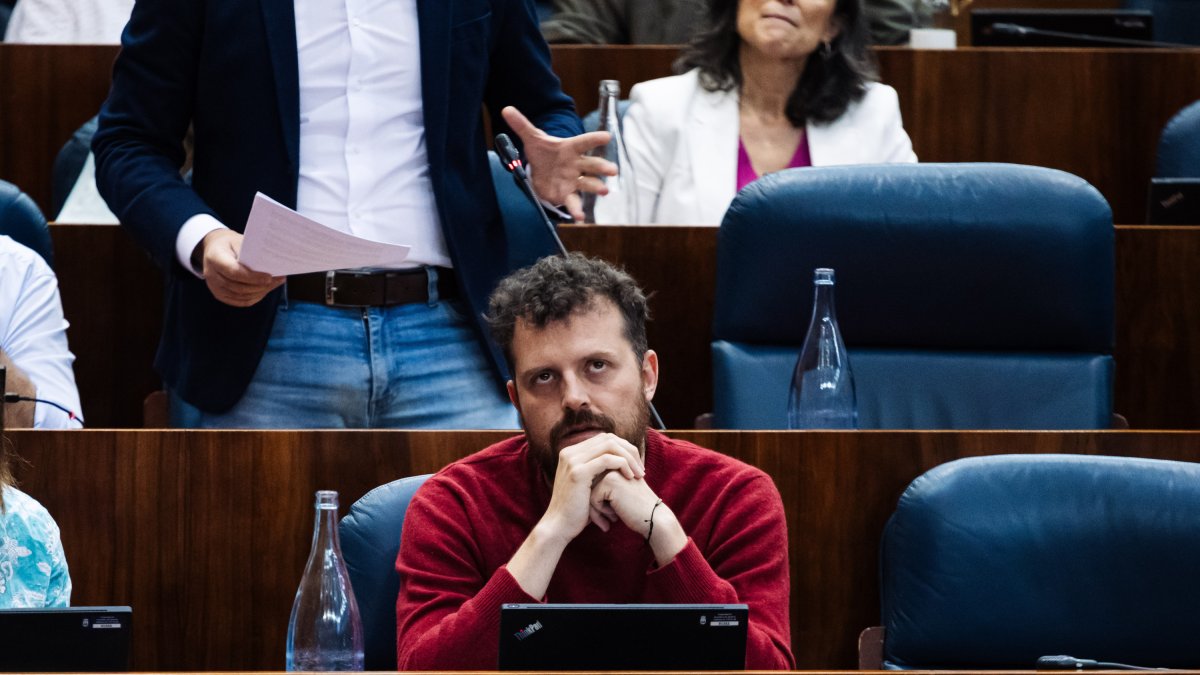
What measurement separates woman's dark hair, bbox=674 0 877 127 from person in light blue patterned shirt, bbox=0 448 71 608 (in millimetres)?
1493

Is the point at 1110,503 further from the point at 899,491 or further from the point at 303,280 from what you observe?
the point at 303,280

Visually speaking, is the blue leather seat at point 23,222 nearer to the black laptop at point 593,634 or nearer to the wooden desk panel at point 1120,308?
the wooden desk panel at point 1120,308

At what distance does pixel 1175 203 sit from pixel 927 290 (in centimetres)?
64

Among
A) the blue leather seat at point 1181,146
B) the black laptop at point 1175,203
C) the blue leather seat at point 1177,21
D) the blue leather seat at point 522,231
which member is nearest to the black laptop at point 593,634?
the blue leather seat at point 522,231

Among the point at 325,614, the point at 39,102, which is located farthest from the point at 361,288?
the point at 39,102

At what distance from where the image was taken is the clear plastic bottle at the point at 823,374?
207 cm

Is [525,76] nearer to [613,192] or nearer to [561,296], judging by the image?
[561,296]

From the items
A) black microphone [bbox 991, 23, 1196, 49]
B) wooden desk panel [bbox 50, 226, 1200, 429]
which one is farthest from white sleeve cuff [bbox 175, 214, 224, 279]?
black microphone [bbox 991, 23, 1196, 49]

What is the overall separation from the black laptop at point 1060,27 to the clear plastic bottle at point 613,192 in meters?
0.96

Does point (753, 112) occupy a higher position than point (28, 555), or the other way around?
point (753, 112)

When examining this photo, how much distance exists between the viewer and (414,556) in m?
1.59

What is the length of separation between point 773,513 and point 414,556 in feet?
1.11

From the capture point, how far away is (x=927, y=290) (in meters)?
2.22

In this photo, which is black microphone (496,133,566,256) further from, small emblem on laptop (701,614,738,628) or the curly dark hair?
small emblem on laptop (701,614,738,628)
